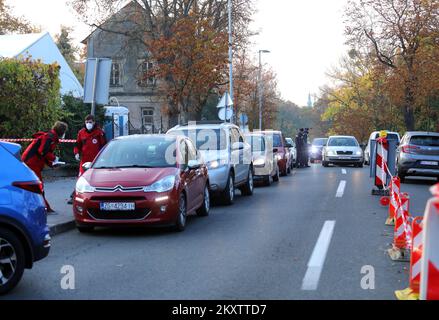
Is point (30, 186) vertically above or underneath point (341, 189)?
above

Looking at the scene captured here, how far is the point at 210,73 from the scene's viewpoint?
25469 mm

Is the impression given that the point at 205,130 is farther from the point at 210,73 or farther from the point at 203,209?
the point at 210,73

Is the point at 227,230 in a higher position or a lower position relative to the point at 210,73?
lower

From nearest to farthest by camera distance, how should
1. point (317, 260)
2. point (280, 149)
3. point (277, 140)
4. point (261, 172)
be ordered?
point (317, 260) < point (261, 172) < point (280, 149) < point (277, 140)

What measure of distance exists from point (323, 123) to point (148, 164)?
93.5m

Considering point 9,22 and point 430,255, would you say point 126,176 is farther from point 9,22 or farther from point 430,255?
point 9,22

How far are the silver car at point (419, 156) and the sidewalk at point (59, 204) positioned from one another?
1032 centimetres

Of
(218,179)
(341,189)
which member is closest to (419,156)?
(341,189)

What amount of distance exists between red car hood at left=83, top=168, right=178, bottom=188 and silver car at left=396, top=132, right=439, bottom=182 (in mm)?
11983

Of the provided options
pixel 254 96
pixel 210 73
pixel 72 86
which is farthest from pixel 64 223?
pixel 254 96

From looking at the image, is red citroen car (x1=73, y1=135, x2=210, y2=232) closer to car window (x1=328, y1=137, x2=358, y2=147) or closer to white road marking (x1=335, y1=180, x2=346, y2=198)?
white road marking (x1=335, y1=180, x2=346, y2=198)

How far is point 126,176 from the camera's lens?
1024 cm

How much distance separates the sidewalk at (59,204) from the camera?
Result: 35.0 feet

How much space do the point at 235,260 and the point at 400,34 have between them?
117 feet
